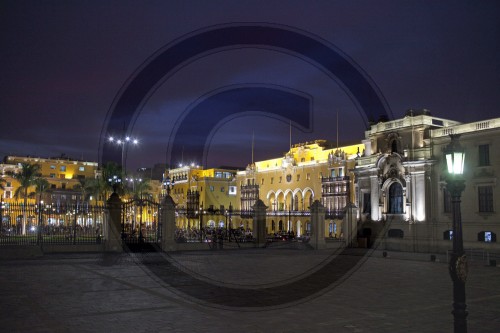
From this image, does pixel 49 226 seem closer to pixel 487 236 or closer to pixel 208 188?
pixel 487 236

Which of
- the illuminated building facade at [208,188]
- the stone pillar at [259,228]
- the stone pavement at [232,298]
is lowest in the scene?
the stone pavement at [232,298]

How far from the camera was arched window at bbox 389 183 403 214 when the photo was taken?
5008 centimetres

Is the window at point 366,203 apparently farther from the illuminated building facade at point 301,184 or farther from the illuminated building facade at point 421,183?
the illuminated building facade at point 301,184

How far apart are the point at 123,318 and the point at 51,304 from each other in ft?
8.45

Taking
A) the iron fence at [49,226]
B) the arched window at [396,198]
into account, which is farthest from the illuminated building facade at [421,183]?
the iron fence at [49,226]

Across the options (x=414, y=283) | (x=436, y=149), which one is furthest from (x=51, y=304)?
(x=436, y=149)

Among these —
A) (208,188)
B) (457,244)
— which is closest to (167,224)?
(457,244)

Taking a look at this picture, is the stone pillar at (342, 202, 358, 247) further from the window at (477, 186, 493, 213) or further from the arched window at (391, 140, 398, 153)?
the arched window at (391, 140, 398, 153)

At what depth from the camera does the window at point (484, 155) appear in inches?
1594

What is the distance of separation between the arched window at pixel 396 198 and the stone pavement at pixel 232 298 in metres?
28.4

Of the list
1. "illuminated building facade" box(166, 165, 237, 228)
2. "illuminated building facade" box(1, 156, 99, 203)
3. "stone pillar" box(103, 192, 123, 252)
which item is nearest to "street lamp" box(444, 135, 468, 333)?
"stone pillar" box(103, 192, 123, 252)

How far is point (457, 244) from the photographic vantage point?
8.34 meters

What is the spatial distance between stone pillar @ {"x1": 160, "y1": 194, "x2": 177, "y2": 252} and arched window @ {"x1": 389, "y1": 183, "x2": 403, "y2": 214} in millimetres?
29056

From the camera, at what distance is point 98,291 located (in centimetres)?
1370
